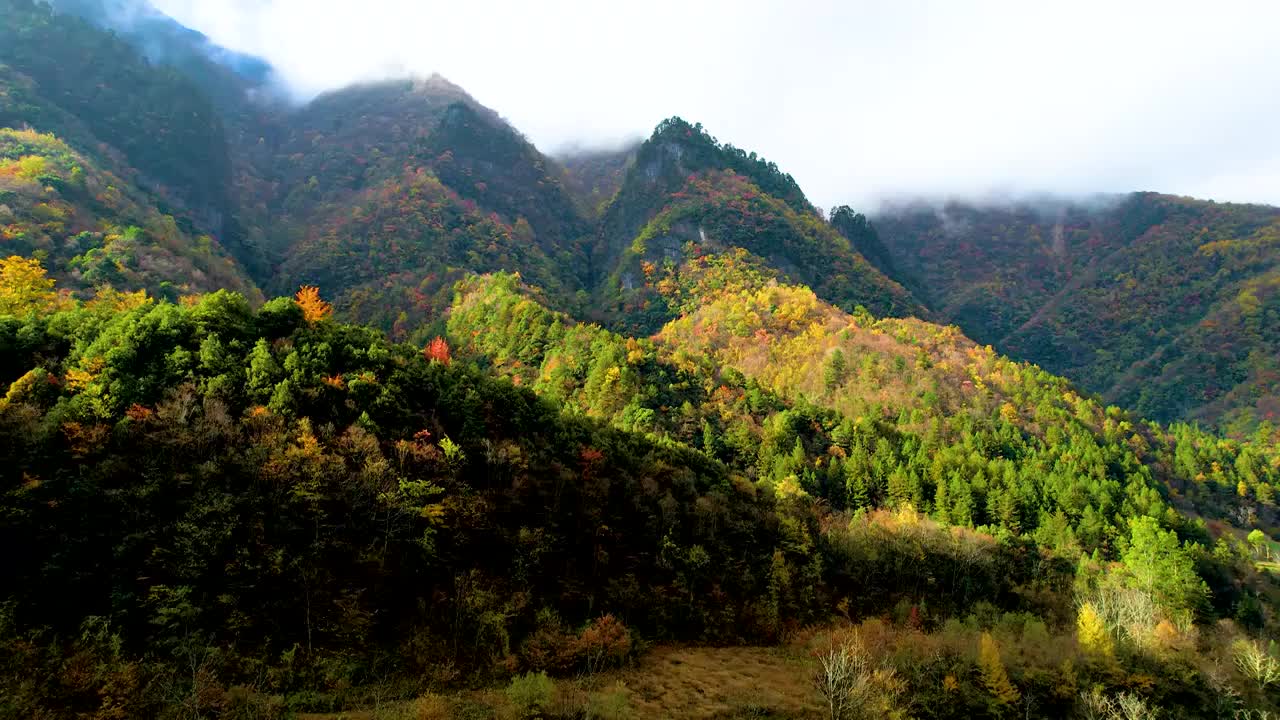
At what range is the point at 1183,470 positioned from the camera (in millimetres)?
109500

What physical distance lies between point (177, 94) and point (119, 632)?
206 meters

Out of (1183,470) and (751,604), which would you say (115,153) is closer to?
(751,604)

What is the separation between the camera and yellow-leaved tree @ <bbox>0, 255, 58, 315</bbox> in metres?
54.4

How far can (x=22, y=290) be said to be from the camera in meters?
57.1

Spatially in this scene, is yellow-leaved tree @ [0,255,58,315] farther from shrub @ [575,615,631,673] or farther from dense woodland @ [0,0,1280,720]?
shrub @ [575,615,631,673]

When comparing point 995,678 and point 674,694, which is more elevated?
point 995,678

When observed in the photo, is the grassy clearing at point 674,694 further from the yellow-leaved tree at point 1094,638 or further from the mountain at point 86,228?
the mountain at point 86,228

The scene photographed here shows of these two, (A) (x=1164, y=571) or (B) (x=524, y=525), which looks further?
(A) (x=1164, y=571)

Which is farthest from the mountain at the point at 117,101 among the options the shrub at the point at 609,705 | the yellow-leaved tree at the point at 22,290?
the shrub at the point at 609,705

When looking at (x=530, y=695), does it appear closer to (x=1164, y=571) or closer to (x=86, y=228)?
(x=1164, y=571)

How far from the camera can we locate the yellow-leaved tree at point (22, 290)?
5442cm

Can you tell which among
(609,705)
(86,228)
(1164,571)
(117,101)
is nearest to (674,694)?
(609,705)

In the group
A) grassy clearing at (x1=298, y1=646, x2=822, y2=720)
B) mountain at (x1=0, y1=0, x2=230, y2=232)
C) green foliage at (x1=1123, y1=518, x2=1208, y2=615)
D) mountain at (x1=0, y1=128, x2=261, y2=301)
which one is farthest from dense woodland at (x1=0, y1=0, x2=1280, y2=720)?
mountain at (x1=0, y1=0, x2=230, y2=232)

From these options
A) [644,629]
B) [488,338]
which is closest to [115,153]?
[488,338]
